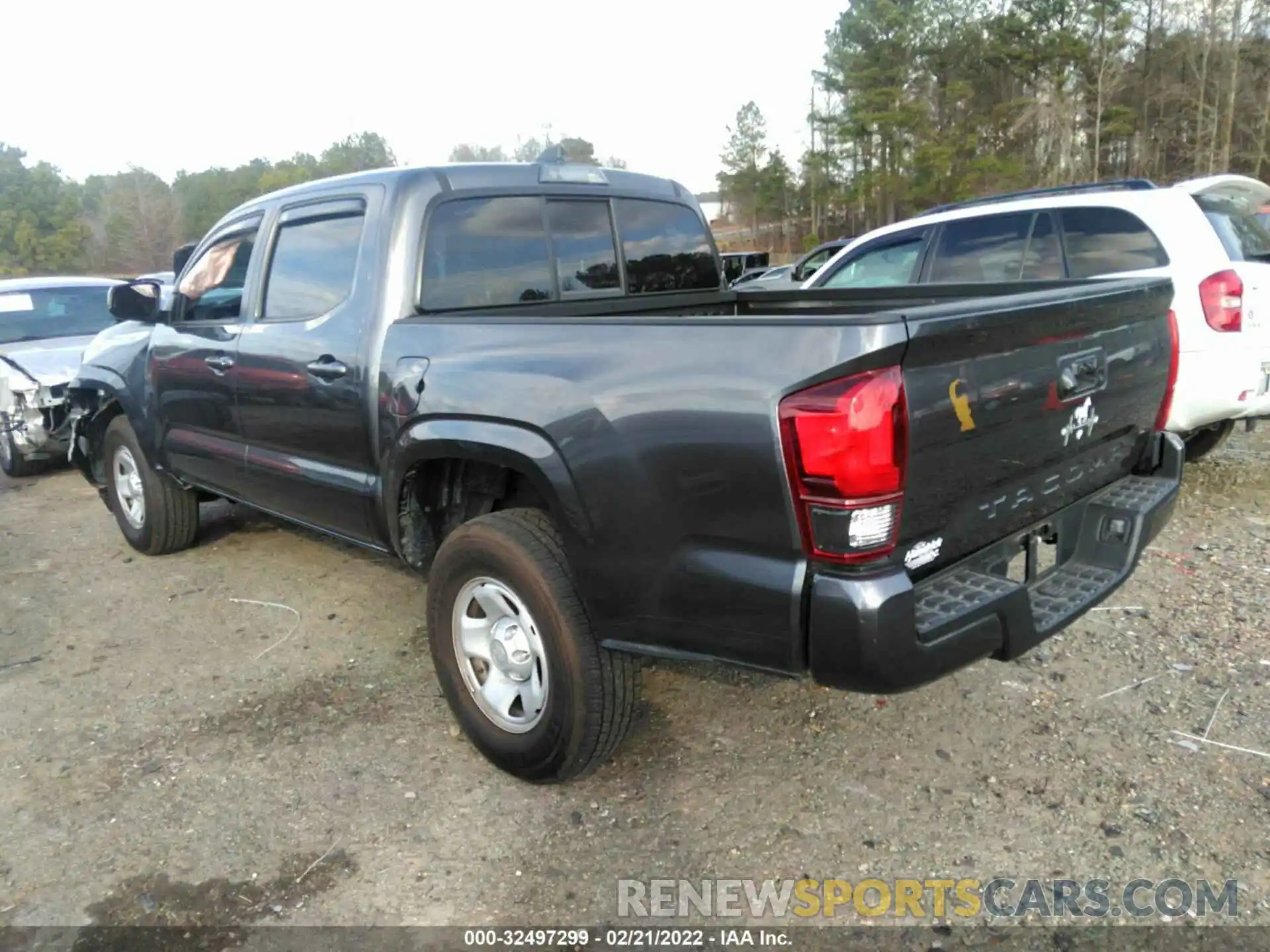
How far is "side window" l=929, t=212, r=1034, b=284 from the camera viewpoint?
592cm

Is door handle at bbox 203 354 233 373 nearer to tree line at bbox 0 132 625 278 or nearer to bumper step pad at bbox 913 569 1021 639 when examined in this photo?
bumper step pad at bbox 913 569 1021 639

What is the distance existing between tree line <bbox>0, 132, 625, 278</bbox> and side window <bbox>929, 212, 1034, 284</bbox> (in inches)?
1659

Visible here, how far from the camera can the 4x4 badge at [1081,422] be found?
2633mm

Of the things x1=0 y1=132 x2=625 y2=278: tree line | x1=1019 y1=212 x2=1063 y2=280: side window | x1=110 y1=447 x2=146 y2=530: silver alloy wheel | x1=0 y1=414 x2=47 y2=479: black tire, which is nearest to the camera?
x1=110 y1=447 x2=146 y2=530: silver alloy wheel

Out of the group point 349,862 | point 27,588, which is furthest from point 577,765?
point 27,588

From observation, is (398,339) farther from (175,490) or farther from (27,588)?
(27,588)

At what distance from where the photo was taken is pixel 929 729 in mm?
3162

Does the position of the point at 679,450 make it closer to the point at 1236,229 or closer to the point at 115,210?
the point at 1236,229

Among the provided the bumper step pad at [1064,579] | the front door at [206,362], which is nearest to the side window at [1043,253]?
the bumper step pad at [1064,579]

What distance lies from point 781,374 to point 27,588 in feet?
16.0

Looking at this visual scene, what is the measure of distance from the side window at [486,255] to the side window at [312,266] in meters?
0.34

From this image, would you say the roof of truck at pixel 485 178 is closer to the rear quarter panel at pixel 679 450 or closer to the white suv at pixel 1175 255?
the rear quarter panel at pixel 679 450

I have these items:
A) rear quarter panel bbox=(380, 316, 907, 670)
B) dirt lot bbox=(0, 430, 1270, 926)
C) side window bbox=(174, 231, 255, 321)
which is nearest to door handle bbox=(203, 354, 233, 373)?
side window bbox=(174, 231, 255, 321)

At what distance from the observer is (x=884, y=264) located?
677 cm
